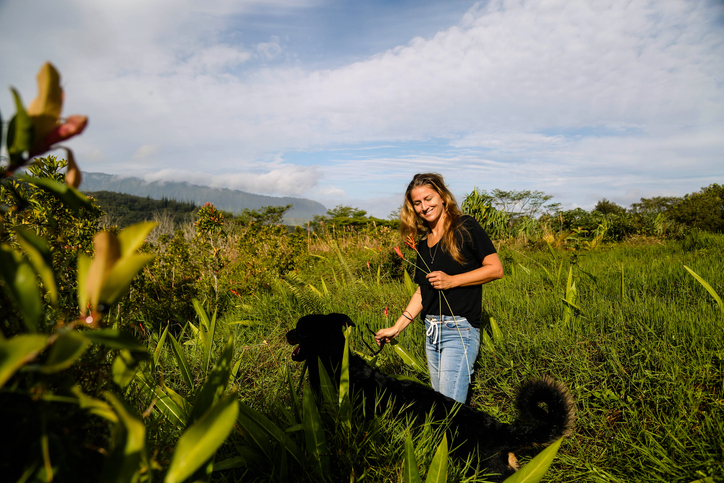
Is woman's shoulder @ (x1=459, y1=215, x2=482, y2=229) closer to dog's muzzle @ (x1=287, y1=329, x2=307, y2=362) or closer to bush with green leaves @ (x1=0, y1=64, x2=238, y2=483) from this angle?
dog's muzzle @ (x1=287, y1=329, x2=307, y2=362)

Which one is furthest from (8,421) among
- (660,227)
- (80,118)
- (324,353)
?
(660,227)

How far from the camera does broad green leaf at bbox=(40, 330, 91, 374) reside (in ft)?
1.21

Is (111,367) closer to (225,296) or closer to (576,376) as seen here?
(576,376)

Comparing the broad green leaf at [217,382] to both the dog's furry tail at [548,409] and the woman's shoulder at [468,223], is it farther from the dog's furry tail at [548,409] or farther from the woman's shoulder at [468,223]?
the woman's shoulder at [468,223]

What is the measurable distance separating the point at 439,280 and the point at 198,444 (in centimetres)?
194

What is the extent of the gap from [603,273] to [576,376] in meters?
2.92

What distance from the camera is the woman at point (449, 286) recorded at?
2375mm

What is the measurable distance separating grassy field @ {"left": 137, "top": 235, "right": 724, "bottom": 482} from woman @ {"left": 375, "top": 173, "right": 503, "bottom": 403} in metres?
0.51

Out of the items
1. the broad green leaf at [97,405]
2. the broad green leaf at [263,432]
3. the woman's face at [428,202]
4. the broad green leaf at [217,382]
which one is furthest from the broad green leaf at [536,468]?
the woman's face at [428,202]

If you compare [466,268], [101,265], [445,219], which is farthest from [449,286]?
[101,265]

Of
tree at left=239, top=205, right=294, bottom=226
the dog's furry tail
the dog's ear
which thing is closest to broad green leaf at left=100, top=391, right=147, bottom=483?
the dog's ear

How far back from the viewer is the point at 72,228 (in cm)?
302

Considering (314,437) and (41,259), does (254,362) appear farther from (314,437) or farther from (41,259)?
(41,259)

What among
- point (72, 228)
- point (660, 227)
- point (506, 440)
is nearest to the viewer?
point (506, 440)
